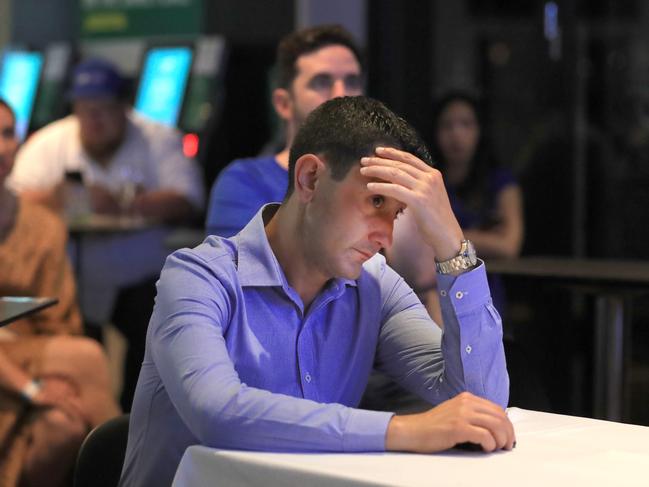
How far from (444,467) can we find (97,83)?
482 cm

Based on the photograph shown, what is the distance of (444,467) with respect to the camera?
1.82 meters

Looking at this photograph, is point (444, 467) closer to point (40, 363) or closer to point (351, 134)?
point (351, 134)

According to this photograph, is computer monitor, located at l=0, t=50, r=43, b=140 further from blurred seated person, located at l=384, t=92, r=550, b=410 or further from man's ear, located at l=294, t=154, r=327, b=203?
man's ear, located at l=294, t=154, r=327, b=203

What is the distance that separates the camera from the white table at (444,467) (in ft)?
5.75

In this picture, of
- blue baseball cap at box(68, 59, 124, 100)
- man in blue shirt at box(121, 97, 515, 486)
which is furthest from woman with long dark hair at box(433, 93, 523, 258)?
man in blue shirt at box(121, 97, 515, 486)

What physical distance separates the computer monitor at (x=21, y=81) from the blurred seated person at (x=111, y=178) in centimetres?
273

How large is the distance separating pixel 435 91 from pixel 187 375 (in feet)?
17.9

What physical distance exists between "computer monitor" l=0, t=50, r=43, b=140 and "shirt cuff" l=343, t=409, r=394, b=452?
749 centimetres

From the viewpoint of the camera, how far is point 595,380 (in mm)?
4434

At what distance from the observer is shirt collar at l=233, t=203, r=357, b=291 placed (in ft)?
7.17

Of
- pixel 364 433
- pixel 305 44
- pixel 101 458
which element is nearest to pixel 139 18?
pixel 305 44

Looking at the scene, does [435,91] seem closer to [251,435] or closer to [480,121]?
[480,121]

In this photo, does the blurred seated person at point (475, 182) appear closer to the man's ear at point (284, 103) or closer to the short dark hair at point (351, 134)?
the man's ear at point (284, 103)

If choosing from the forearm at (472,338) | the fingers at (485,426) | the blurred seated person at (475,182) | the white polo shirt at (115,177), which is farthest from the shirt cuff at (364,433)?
the white polo shirt at (115,177)
